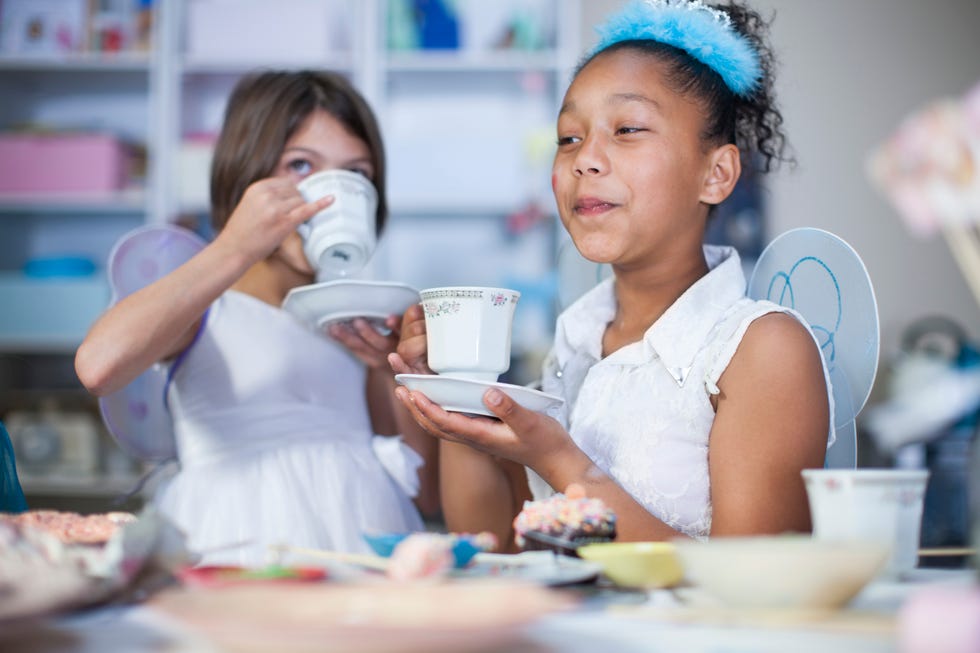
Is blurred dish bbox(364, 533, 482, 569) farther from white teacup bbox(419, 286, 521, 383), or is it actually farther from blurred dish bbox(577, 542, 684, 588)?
white teacup bbox(419, 286, 521, 383)

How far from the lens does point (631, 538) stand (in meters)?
1.02

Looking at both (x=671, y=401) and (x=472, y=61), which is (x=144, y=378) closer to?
(x=671, y=401)

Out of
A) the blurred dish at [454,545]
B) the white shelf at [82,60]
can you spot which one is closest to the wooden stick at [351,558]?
the blurred dish at [454,545]

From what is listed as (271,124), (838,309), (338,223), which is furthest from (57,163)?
(838,309)

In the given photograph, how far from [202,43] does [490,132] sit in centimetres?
105

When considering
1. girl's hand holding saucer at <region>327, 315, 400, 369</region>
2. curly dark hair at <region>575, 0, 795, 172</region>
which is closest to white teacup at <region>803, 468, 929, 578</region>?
curly dark hair at <region>575, 0, 795, 172</region>

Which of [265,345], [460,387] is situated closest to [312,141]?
[265,345]

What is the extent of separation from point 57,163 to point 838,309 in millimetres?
2806

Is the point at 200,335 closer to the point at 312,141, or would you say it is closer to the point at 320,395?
the point at 320,395

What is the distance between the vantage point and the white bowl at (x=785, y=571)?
0.56m

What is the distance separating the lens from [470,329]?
1.09m

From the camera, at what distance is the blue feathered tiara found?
4.11 ft

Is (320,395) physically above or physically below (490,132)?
below

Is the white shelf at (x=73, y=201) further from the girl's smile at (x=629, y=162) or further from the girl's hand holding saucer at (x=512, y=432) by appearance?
the girl's hand holding saucer at (x=512, y=432)
